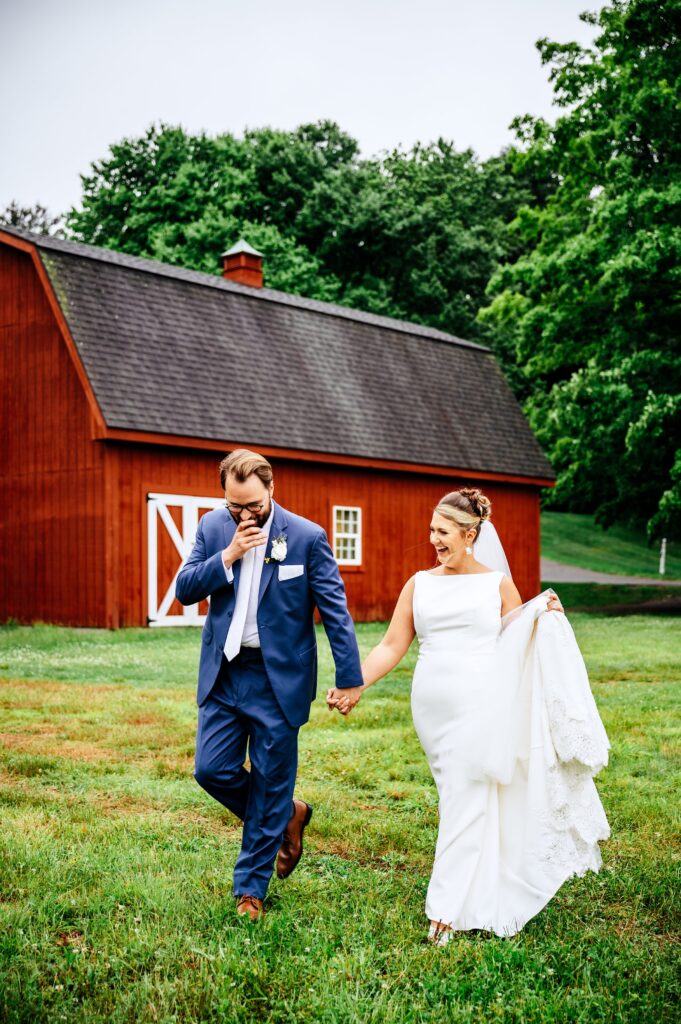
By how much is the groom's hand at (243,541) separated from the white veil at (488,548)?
115cm

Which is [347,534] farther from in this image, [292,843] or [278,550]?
[278,550]

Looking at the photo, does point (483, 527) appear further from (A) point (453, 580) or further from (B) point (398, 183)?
(B) point (398, 183)

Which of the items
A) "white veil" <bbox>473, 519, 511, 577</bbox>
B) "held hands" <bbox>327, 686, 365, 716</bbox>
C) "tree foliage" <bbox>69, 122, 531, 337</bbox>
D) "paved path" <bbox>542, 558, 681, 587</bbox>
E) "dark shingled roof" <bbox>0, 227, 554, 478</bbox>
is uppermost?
"tree foliage" <bbox>69, 122, 531, 337</bbox>

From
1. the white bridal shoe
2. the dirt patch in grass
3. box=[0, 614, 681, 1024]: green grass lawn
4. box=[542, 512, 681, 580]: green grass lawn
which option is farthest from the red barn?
box=[542, 512, 681, 580]: green grass lawn

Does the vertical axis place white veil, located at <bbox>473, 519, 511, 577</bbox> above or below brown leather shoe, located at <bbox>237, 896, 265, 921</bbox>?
above

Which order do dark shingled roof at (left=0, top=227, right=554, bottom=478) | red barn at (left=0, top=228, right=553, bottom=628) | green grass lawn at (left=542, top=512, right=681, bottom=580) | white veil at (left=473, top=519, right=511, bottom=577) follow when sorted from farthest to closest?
1. green grass lawn at (left=542, top=512, right=681, bottom=580)
2. dark shingled roof at (left=0, top=227, right=554, bottom=478)
3. red barn at (left=0, top=228, right=553, bottom=628)
4. white veil at (left=473, top=519, right=511, bottom=577)

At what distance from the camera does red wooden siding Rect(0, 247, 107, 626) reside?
18906 mm

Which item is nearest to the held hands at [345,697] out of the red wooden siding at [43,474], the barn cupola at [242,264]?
the red wooden siding at [43,474]

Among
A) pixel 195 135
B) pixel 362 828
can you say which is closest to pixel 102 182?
pixel 195 135

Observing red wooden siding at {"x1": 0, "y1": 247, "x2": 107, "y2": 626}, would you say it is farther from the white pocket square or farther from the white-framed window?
the white pocket square

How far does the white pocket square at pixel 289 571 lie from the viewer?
4797 millimetres

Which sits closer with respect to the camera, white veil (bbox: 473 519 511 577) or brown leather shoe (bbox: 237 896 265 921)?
brown leather shoe (bbox: 237 896 265 921)

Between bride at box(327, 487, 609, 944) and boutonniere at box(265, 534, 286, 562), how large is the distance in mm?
623

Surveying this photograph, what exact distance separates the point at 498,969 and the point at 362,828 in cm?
209
